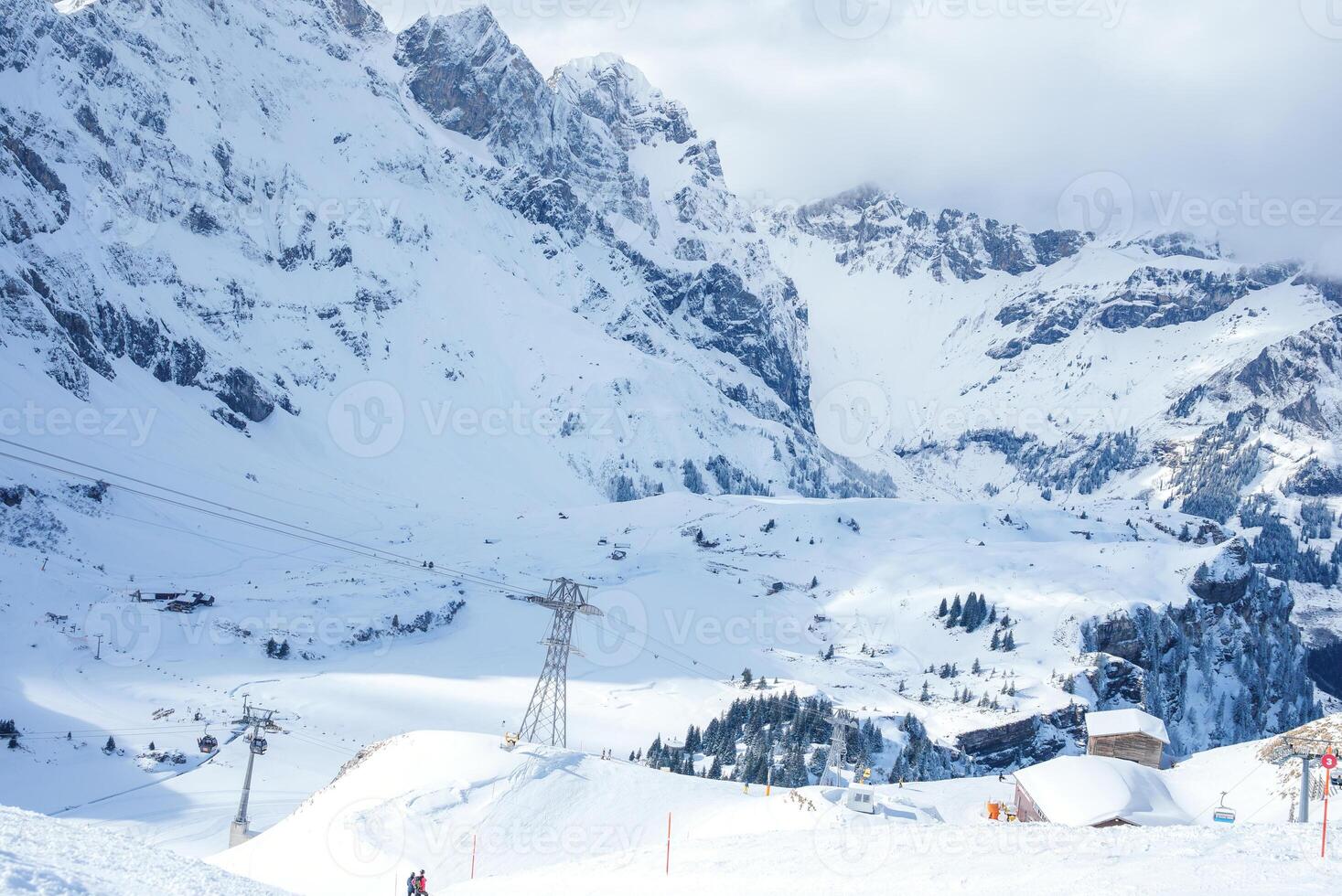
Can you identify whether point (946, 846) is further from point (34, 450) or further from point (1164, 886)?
point (34, 450)

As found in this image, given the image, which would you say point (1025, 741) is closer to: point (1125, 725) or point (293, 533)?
point (1125, 725)

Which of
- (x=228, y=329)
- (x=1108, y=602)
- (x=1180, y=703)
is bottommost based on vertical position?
(x=1180, y=703)

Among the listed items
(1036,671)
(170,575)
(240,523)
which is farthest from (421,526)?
(1036,671)

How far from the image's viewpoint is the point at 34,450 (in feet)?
410

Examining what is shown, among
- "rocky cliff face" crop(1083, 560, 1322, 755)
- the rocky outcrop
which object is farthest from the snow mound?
"rocky cliff face" crop(1083, 560, 1322, 755)

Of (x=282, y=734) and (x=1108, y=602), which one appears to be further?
(x=1108, y=602)

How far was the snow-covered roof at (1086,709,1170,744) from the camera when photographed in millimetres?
72875

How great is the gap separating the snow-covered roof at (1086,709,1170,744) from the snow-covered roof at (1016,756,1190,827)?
15016mm

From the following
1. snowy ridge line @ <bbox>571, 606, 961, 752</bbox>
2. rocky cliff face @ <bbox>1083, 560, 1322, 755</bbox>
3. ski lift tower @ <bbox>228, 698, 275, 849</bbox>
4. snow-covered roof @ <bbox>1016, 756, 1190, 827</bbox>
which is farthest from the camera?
rocky cliff face @ <bbox>1083, 560, 1322, 755</bbox>

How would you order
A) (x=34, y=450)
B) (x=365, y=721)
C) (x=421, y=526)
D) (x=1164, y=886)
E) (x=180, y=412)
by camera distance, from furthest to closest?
1. (x=180, y=412)
2. (x=421, y=526)
3. (x=34, y=450)
4. (x=365, y=721)
5. (x=1164, y=886)

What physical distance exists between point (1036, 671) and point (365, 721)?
227 ft

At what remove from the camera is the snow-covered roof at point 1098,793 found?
1967 inches

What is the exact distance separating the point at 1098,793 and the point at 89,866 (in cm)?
4368

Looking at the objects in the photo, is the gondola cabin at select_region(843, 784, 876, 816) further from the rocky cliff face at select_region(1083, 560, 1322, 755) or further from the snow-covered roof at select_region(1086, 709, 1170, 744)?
the rocky cliff face at select_region(1083, 560, 1322, 755)
